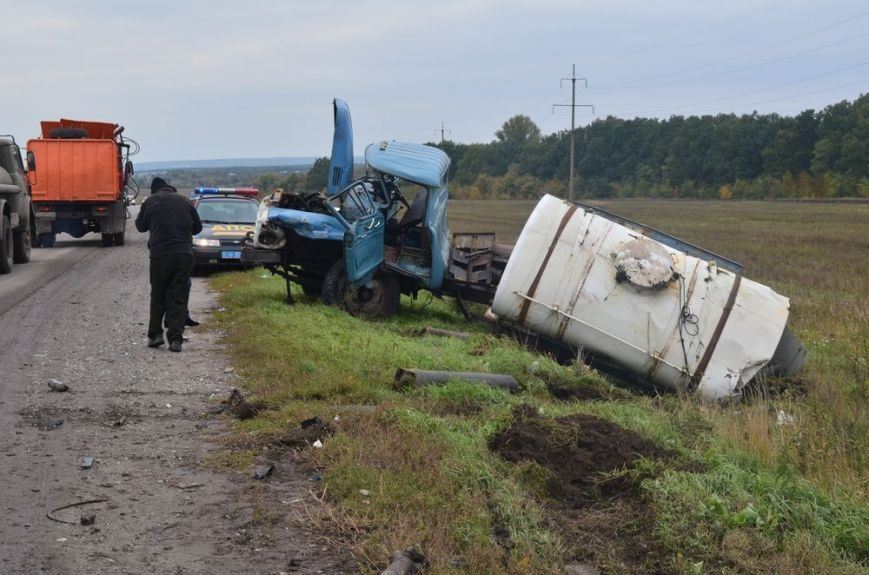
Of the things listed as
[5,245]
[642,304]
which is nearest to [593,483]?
[642,304]

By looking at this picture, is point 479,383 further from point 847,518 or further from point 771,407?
point 847,518

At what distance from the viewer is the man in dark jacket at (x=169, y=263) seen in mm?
11970

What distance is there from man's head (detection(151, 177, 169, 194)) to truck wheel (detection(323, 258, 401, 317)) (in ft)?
11.2

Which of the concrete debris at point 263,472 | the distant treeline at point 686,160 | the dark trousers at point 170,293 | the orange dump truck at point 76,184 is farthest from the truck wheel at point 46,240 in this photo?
the distant treeline at point 686,160

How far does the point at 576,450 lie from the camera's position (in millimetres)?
7301

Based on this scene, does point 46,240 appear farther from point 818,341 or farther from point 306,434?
point 306,434

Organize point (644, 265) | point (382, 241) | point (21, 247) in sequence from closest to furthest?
point (644, 265), point (382, 241), point (21, 247)

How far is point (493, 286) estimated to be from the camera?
15336 millimetres

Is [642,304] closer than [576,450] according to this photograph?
No

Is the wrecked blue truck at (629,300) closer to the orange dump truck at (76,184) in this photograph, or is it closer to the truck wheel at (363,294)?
the truck wheel at (363,294)

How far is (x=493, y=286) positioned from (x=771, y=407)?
5.27 metres

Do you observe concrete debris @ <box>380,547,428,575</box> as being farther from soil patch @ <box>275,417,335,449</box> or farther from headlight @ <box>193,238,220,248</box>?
headlight @ <box>193,238,220,248</box>

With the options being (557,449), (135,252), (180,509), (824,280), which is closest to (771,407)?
(557,449)

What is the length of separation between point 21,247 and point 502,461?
19.0 metres
